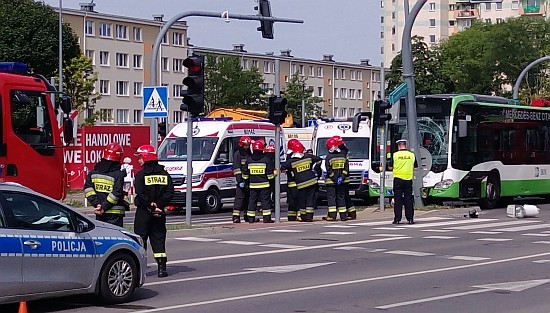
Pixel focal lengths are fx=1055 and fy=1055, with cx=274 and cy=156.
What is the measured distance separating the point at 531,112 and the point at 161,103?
41.6 feet

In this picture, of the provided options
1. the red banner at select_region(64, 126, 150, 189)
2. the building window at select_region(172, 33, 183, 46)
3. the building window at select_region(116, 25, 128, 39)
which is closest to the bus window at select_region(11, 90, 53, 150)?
the red banner at select_region(64, 126, 150, 189)

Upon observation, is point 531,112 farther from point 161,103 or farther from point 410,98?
point 161,103

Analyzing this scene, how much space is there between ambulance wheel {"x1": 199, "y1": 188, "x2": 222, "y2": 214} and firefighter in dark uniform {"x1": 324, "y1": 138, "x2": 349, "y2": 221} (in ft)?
15.5

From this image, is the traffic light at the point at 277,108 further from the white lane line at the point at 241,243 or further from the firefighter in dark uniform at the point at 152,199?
the firefighter in dark uniform at the point at 152,199

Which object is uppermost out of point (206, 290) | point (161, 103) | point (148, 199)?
point (161, 103)

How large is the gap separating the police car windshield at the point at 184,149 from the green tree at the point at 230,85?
5589 centimetres

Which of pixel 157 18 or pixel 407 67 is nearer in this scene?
pixel 407 67

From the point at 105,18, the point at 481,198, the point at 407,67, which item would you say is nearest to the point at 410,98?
the point at 407,67

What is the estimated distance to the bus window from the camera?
18.9m

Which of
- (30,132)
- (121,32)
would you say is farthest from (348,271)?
(121,32)

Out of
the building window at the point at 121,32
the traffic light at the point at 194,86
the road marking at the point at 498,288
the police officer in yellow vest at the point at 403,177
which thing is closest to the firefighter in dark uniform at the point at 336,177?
the police officer in yellow vest at the point at 403,177

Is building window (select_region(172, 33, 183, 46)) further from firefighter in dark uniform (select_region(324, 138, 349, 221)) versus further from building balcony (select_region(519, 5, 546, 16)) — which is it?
firefighter in dark uniform (select_region(324, 138, 349, 221))

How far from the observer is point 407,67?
2856cm

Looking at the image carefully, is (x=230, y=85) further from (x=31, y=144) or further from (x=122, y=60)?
(x=31, y=144)
